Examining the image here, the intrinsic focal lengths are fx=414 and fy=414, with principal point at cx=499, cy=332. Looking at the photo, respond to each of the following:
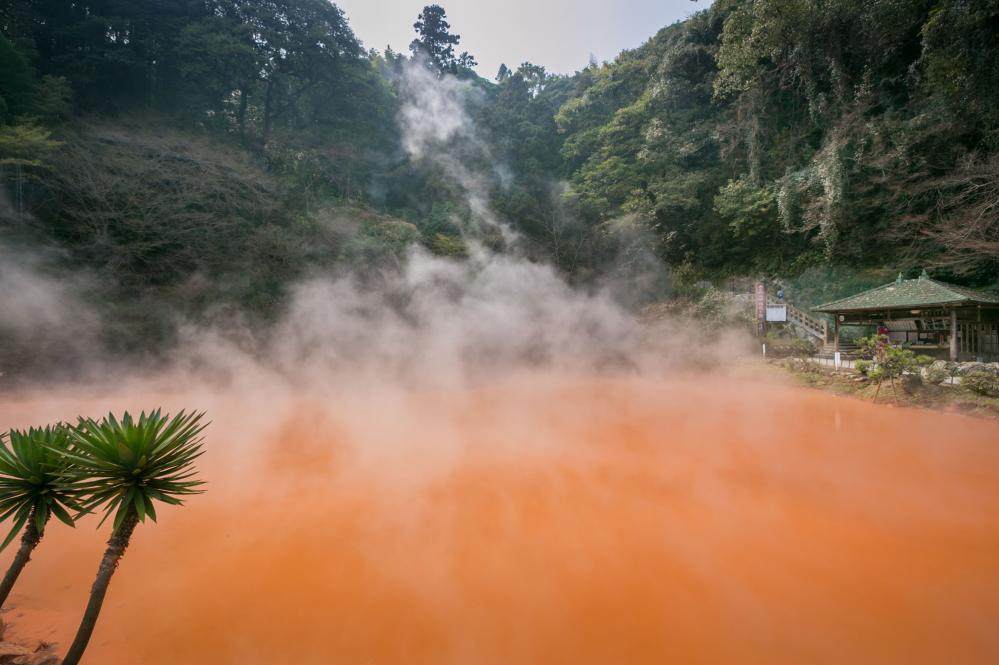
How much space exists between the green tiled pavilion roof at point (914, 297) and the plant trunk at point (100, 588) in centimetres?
1465

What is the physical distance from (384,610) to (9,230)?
50.9 feet

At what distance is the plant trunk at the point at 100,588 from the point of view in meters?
1.80

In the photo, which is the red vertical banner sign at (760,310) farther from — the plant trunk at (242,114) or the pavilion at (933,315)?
the plant trunk at (242,114)

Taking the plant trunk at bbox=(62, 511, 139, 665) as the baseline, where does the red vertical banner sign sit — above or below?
above

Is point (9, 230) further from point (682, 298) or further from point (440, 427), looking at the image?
point (682, 298)

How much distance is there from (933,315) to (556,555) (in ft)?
43.6


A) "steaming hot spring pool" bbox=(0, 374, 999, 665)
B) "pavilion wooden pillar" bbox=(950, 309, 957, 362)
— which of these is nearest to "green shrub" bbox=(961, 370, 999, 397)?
"steaming hot spring pool" bbox=(0, 374, 999, 665)

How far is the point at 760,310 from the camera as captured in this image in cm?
1426

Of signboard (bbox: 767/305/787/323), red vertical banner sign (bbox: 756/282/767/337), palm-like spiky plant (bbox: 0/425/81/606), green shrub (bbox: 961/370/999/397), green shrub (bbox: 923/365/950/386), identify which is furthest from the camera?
signboard (bbox: 767/305/787/323)

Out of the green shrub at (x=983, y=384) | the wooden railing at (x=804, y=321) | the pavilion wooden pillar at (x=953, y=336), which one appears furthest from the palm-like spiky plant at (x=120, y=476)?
the wooden railing at (x=804, y=321)

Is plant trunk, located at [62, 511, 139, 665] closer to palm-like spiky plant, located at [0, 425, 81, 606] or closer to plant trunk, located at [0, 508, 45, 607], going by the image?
palm-like spiky plant, located at [0, 425, 81, 606]

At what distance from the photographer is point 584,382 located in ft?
37.2

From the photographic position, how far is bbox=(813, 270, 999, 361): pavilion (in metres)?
10.1

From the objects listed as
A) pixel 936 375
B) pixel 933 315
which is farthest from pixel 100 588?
pixel 933 315
